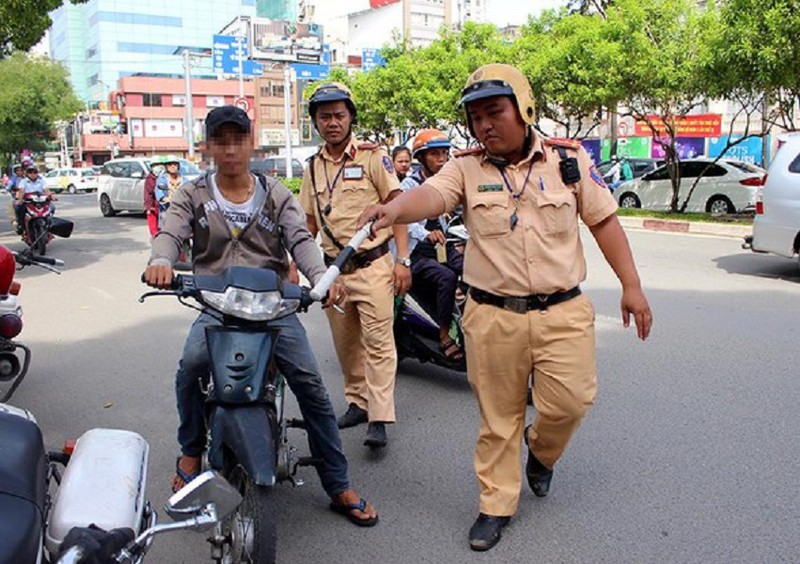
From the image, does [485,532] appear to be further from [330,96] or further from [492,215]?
[330,96]

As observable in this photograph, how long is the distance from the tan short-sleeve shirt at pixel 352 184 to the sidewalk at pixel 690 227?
396 inches

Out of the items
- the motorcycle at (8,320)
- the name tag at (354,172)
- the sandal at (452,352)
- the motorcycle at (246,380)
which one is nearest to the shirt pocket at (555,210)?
the motorcycle at (246,380)

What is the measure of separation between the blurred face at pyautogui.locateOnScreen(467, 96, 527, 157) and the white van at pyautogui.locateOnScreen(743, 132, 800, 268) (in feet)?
22.5

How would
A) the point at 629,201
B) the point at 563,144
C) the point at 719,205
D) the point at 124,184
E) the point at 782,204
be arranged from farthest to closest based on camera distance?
the point at 124,184 < the point at 629,201 < the point at 719,205 < the point at 782,204 < the point at 563,144

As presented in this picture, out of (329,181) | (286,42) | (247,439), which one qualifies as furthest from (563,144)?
(286,42)

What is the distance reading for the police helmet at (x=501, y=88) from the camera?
2928mm

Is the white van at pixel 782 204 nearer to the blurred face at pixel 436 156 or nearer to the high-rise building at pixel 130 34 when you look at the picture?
the blurred face at pixel 436 156

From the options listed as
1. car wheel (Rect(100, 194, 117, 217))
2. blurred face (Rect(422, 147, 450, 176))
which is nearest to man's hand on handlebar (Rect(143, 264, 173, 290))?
blurred face (Rect(422, 147, 450, 176))

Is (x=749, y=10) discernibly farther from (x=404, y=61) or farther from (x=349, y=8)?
(x=349, y=8)

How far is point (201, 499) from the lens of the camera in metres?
1.97

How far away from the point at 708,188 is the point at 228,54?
746 inches

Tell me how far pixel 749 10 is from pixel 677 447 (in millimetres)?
11019

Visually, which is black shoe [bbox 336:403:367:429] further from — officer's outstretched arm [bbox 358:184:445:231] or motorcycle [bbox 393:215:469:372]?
officer's outstretched arm [bbox 358:184:445:231]

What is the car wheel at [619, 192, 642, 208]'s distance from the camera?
774 inches
